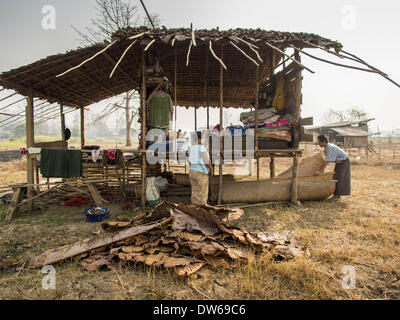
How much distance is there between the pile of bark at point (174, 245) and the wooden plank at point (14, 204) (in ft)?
9.54

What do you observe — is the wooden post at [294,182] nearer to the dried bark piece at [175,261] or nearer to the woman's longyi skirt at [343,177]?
the woman's longyi skirt at [343,177]

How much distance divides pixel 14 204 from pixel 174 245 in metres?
4.84

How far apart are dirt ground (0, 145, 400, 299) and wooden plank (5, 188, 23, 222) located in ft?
0.66

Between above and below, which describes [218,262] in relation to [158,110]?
below

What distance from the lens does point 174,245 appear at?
3.51 m

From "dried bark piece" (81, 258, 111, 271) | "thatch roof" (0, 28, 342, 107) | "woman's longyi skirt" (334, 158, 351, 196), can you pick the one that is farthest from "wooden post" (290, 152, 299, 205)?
"dried bark piece" (81, 258, 111, 271)

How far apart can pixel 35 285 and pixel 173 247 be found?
1.89m

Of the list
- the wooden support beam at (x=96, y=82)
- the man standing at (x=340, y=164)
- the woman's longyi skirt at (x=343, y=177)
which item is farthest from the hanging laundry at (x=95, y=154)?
the woman's longyi skirt at (x=343, y=177)

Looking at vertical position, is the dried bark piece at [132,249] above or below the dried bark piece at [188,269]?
above

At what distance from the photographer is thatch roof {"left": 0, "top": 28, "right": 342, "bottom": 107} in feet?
17.0

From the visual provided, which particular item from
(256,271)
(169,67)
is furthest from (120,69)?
(256,271)

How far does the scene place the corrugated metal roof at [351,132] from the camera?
2498 cm

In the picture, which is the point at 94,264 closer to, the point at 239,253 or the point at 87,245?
the point at 87,245

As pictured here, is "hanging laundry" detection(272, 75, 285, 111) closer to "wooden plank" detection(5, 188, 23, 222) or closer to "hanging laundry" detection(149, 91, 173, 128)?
"hanging laundry" detection(149, 91, 173, 128)
